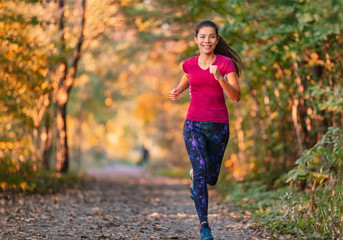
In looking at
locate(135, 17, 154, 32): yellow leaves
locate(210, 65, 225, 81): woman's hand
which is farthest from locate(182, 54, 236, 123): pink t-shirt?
locate(135, 17, 154, 32): yellow leaves

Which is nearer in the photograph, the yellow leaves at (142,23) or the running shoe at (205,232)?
the running shoe at (205,232)

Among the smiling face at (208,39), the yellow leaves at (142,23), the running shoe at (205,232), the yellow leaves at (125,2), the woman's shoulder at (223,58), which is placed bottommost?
the running shoe at (205,232)

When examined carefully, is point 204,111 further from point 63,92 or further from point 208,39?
point 63,92

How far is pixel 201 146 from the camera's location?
4090 mm

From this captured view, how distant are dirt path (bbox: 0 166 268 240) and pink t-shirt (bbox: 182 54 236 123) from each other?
143 cm

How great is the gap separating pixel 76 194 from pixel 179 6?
4.56 m

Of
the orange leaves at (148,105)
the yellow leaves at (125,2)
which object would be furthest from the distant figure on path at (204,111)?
the orange leaves at (148,105)

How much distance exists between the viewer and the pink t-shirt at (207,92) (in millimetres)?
3980

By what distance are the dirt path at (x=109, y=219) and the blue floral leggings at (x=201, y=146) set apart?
0.78 meters

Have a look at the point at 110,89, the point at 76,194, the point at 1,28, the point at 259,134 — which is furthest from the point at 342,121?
the point at 110,89

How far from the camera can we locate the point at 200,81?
13.2 feet

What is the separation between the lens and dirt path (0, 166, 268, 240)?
472 cm

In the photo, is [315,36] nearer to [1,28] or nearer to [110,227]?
[110,227]

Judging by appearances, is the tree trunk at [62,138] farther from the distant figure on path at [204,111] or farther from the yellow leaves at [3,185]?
the distant figure on path at [204,111]
